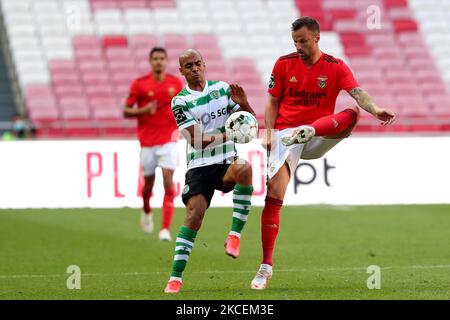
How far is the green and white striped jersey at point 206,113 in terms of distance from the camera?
8.34 m

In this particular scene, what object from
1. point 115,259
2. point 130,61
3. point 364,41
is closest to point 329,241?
point 115,259

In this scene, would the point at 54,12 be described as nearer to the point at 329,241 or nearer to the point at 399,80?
the point at 399,80

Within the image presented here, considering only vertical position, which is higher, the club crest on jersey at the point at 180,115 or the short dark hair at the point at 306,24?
the short dark hair at the point at 306,24

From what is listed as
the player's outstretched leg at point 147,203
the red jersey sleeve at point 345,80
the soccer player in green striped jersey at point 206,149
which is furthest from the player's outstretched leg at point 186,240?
the player's outstretched leg at point 147,203

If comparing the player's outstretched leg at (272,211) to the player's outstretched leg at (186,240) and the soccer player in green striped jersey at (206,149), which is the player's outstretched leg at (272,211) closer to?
the soccer player in green striped jersey at (206,149)

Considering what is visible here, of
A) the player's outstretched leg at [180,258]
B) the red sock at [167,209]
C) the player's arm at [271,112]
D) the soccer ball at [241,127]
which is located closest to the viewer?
the soccer ball at [241,127]

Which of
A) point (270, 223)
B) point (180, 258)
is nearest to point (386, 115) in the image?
point (270, 223)

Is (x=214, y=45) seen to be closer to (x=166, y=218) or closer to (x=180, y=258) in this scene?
(x=166, y=218)

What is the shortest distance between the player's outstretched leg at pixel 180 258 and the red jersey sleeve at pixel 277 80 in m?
1.36

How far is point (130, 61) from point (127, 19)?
5.28 feet

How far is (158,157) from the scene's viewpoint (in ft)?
44.3

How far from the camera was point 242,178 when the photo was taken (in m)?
8.41

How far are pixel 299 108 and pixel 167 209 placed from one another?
4.45 m

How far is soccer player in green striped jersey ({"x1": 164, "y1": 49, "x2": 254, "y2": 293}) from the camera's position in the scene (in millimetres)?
8219
